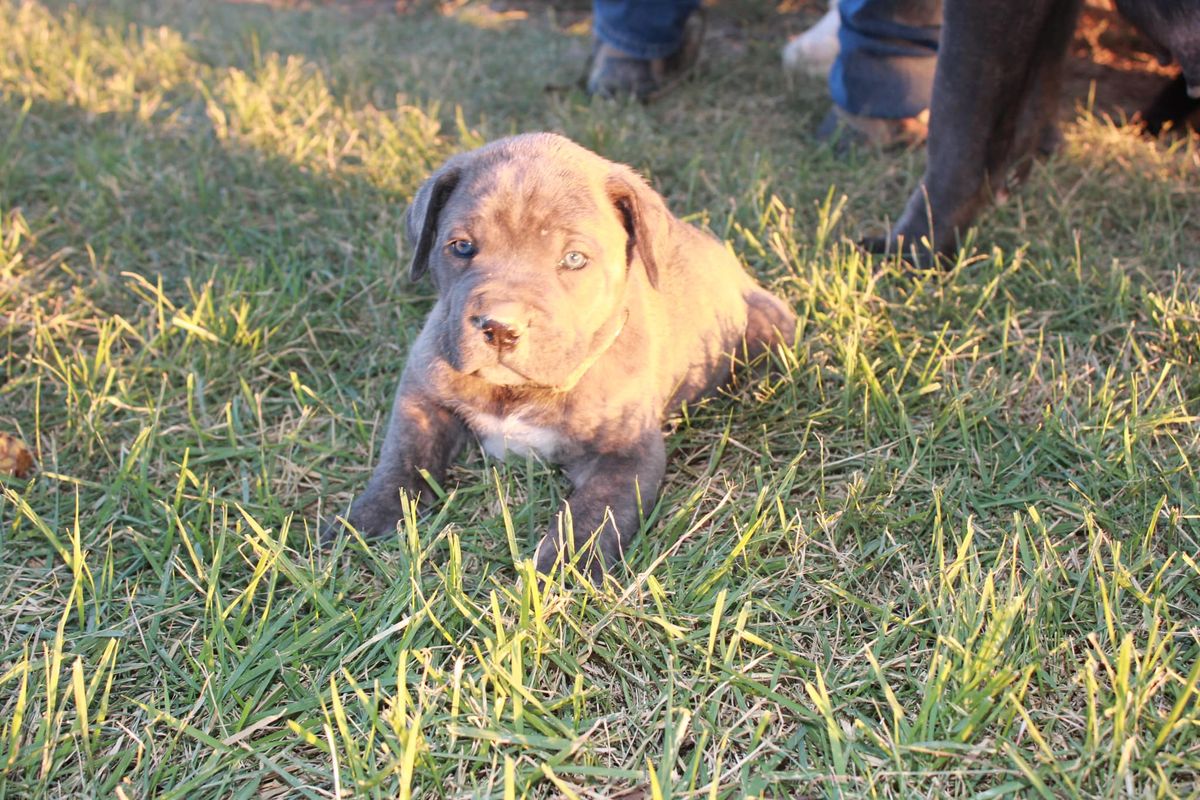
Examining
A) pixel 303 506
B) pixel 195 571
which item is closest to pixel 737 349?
pixel 303 506

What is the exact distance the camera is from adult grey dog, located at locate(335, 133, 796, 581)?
9.23ft

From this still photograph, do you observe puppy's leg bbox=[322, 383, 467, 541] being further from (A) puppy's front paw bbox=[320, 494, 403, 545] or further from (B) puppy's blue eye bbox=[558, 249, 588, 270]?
(B) puppy's blue eye bbox=[558, 249, 588, 270]

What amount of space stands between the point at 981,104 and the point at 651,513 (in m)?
2.16

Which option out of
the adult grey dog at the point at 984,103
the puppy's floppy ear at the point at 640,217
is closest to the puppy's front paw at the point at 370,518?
the puppy's floppy ear at the point at 640,217

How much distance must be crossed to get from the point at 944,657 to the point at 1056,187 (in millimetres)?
3175

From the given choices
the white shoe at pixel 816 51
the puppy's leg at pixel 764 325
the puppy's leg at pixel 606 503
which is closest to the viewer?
the puppy's leg at pixel 606 503

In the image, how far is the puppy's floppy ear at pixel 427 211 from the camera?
2990mm

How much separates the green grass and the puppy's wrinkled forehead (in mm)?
724

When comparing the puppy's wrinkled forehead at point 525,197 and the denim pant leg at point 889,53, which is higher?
the puppy's wrinkled forehead at point 525,197

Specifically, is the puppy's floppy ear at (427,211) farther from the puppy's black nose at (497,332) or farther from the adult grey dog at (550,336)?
the puppy's black nose at (497,332)

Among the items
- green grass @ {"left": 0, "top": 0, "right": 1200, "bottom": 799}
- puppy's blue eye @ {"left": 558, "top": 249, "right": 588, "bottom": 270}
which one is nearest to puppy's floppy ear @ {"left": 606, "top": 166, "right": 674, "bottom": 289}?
puppy's blue eye @ {"left": 558, "top": 249, "right": 588, "bottom": 270}

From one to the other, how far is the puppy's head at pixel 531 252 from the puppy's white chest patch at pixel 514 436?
151 mm

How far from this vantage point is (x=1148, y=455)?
121 inches

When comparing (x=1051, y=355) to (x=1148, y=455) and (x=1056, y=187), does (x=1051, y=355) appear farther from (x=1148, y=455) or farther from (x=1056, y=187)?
(x=1056, y=187)
